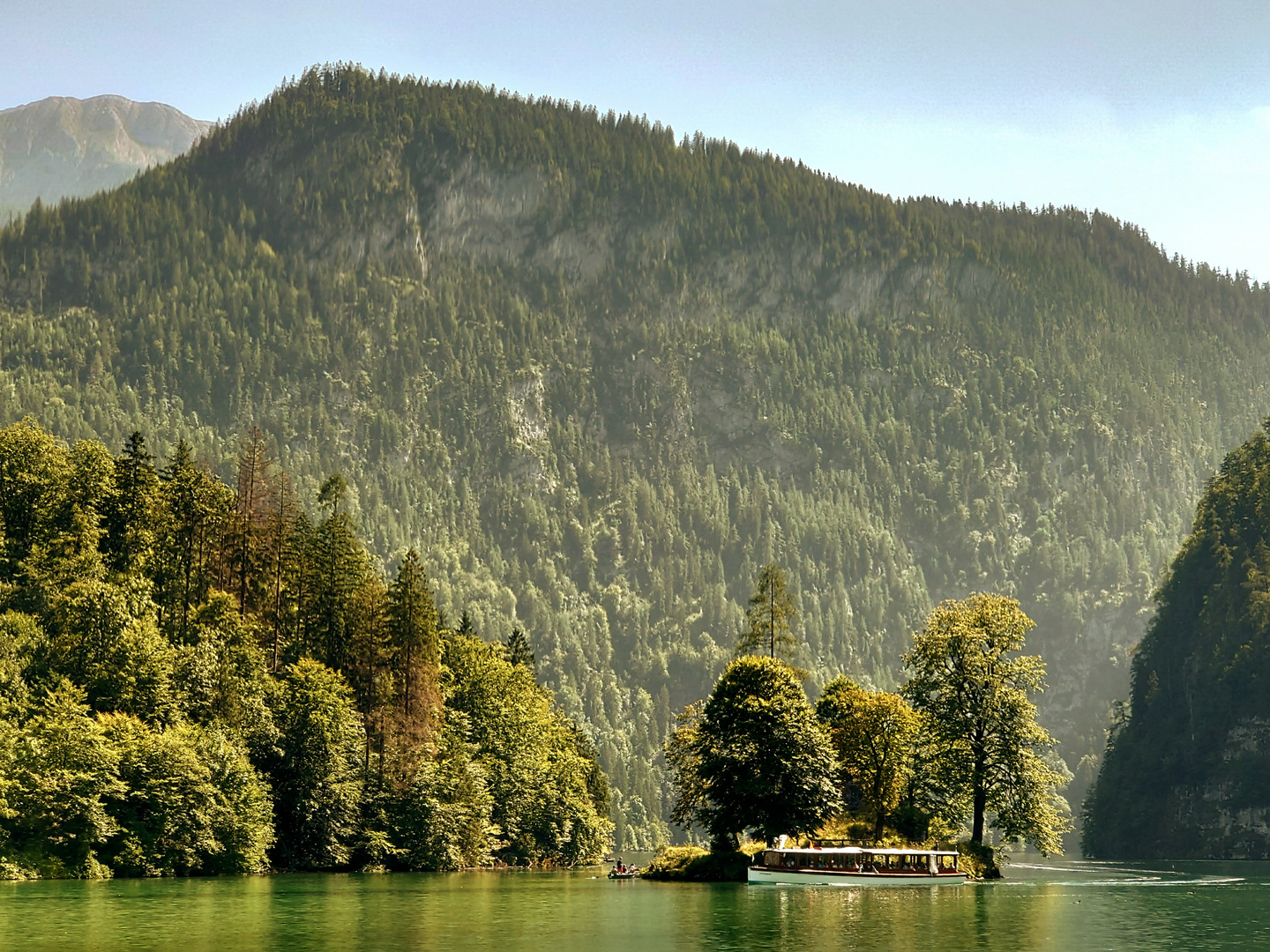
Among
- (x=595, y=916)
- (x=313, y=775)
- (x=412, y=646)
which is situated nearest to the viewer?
(x=595, y=916)

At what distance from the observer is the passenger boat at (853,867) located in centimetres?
9962

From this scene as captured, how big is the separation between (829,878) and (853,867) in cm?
302

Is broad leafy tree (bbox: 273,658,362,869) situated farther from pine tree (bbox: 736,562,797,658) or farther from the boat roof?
pine tree (bbox: 736,562,797,658)

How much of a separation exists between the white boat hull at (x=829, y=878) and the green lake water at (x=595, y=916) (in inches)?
28.1

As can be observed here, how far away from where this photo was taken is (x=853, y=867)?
10188 centimetres

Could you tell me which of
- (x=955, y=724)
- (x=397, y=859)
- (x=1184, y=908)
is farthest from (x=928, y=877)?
(x=397, y=859)

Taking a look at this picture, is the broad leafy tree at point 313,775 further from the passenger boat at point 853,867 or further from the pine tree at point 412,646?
the passenger boat at point 853,867

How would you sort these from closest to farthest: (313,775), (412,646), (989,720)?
(989,720) → (313,775) → (412,646)

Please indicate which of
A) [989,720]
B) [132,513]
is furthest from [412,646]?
[989,720]

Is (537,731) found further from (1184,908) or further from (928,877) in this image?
(1184,908)

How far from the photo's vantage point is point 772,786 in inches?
4144

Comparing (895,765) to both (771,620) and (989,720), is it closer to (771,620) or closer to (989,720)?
(989,720)

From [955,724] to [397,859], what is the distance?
44872mm

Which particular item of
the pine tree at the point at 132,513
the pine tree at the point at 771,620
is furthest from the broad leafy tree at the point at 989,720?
the pine tree at the point at 132,513
